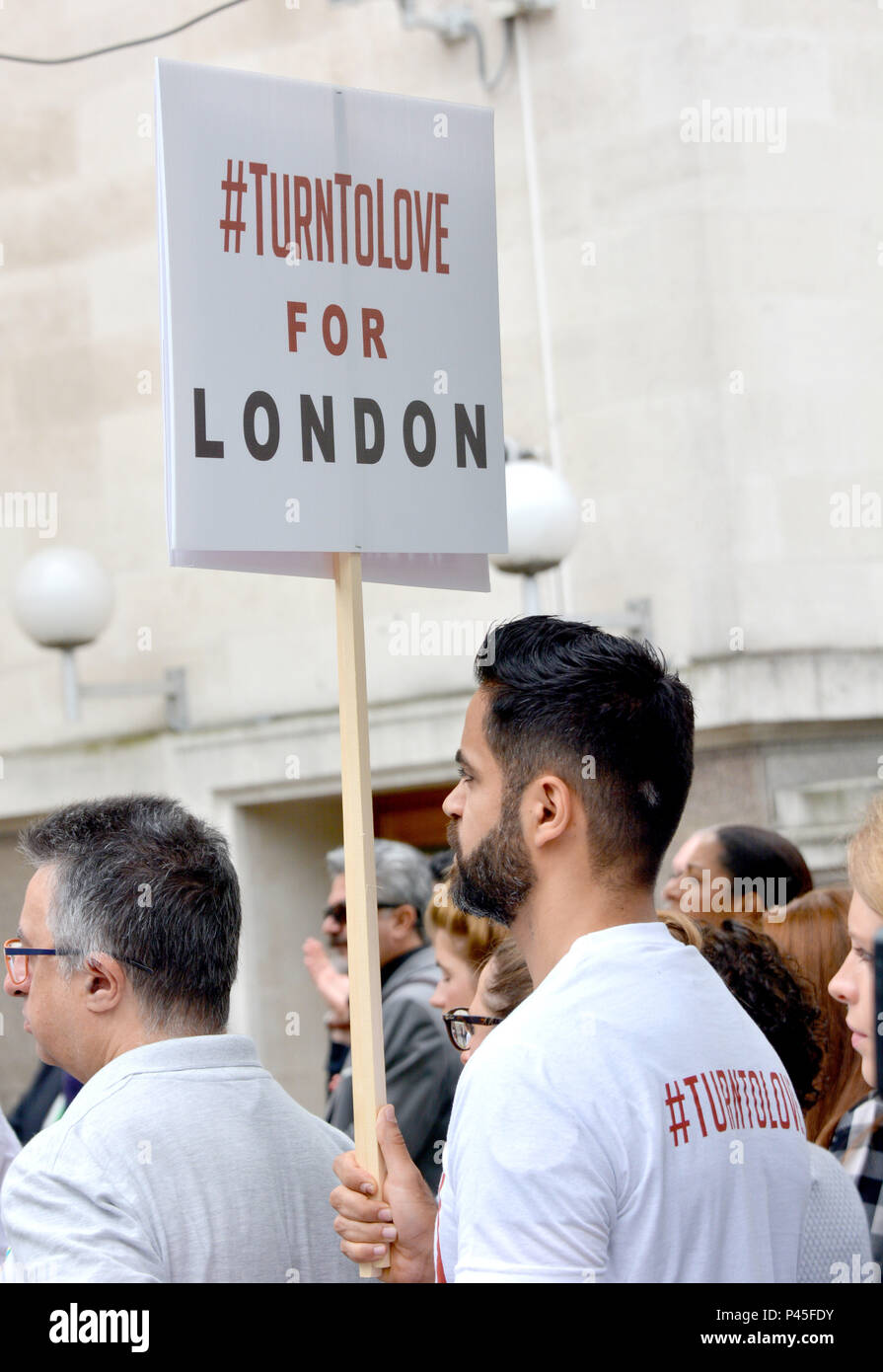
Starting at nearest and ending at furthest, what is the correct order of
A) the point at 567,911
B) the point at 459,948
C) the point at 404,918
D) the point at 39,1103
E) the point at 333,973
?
the point at 567,911, the point at 459,948, the point at 404,918, the point at 333,973, the point at 39,1103

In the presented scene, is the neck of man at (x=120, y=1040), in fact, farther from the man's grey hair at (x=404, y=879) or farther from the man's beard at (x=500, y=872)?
the man's grey hair at (x=404, y=879)

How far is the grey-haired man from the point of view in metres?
1.91

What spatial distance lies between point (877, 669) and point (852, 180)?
1.95 m

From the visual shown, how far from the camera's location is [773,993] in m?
2.61

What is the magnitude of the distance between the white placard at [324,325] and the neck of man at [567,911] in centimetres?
55

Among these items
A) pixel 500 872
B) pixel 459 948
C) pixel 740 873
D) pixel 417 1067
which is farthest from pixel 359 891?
pixel 740 873

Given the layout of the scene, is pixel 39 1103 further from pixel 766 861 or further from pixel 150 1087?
pixel 150 1087

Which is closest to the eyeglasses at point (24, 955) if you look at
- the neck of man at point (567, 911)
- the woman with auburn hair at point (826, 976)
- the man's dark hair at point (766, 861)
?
the neck of man at point (567, 911)

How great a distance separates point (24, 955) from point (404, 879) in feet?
7.87

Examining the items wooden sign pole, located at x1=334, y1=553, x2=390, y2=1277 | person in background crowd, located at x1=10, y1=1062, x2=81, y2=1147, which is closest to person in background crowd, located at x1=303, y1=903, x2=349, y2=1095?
person in background crowd, located at x1=10, y1=1062, x2=81, y2=1147

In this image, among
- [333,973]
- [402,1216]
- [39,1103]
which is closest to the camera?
[402,1216]

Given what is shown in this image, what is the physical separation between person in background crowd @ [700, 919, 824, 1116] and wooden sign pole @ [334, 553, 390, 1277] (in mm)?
739

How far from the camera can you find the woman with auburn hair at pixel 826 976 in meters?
2.77
